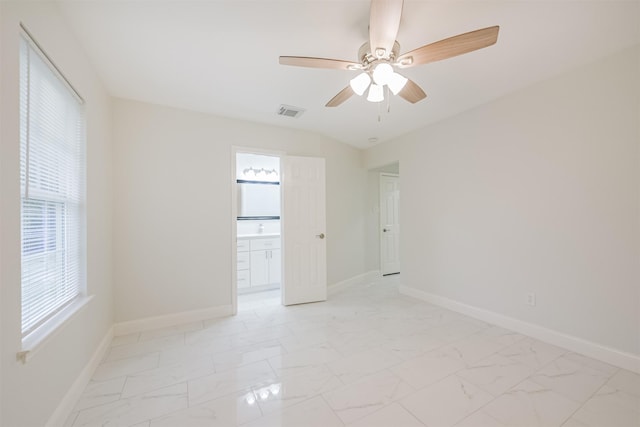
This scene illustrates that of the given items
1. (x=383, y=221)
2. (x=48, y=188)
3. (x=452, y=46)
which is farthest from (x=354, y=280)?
(x=48, y=188)

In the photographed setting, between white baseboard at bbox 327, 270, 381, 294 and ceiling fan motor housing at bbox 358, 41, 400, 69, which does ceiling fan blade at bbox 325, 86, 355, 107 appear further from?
white baseboard at bbox 327, 270, 381, 294

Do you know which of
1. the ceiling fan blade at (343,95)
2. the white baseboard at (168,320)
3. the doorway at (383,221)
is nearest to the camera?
the ceiling fan blade at (343,95)

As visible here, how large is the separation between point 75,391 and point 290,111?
3.00 metres

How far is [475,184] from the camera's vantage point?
308 cm

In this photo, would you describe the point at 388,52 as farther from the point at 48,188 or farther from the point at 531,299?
the point at 531,299

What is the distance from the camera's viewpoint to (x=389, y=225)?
17.3 feet

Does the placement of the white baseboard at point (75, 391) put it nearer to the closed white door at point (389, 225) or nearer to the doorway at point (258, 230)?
the doorway at point (258, 230)

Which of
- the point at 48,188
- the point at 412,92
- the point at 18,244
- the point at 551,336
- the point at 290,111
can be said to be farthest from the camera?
the point at 290,111

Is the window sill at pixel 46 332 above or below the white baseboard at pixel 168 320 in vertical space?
above

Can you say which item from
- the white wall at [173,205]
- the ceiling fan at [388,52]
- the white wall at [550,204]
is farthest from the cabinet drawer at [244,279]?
the ceiling fan at [388,52]

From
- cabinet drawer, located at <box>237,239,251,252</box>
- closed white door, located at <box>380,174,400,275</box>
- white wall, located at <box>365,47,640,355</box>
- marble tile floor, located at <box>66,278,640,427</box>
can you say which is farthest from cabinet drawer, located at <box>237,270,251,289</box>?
white wall, located at <box>365,47,640,355</box>

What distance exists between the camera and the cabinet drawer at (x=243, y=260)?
421cm

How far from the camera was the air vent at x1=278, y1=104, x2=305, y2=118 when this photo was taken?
9.80 feet

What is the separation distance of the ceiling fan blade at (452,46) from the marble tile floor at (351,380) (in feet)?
7.02
